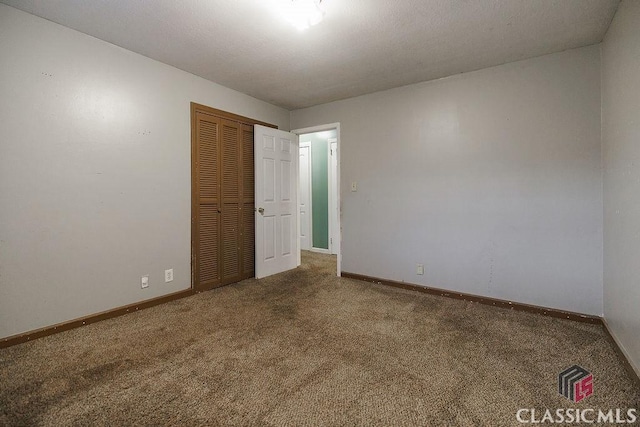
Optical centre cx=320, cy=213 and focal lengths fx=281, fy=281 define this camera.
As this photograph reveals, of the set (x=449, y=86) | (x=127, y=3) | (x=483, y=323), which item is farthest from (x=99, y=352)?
(x=449, y=86)

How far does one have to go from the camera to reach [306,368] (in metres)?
1.77

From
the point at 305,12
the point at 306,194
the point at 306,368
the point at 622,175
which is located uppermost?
the point at 305,12

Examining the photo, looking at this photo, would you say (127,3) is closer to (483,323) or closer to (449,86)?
(449,86)

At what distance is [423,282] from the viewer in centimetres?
335

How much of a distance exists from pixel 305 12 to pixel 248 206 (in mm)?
2531

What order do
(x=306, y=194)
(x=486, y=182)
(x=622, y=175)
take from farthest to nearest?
(x=306, y=194)
(x=486, y=182)
(x=622, y=175)

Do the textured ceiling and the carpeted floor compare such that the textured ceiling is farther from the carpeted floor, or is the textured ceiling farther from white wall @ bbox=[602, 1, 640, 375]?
the carpeted floor

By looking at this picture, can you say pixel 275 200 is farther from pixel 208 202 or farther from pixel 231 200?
pixel 208 202

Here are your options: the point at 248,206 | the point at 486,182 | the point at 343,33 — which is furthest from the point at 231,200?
the point at 486,182

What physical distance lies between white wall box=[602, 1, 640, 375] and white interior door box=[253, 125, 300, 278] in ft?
11.2

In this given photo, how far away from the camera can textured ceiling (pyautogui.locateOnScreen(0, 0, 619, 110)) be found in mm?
1988

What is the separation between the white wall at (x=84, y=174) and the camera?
2041 millimetres

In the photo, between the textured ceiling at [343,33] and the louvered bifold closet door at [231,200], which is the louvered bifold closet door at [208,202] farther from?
the textured ceiling at [343,33]

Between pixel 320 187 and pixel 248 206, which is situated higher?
pixel 320 187
